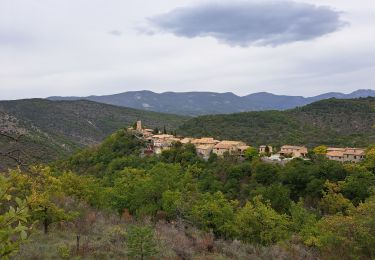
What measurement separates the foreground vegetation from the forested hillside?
30611 millimetres

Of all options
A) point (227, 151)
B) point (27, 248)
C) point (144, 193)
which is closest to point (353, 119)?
point (227, 151)

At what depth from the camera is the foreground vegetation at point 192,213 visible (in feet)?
50.3

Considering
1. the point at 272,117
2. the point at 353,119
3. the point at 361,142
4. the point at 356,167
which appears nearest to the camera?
the point at 356,167

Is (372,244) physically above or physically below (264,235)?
above

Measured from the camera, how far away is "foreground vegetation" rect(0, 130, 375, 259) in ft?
50.3

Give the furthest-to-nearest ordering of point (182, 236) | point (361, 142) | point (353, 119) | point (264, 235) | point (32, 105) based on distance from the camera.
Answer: point (32, 105)
point (353, 119)
point (361, 142)
point (264, 235)
point (182, 236)

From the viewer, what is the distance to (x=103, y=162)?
64.8m

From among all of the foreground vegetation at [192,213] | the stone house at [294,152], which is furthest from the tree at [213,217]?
the stone house at [294,152]

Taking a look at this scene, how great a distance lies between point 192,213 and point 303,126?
82988 millimetres

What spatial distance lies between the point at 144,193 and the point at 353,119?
8511 centimetres

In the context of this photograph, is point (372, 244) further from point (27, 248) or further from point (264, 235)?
point (27, 248)

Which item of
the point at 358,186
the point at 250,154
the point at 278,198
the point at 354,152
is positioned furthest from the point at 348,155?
the point at 278,198

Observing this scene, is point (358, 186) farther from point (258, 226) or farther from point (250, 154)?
point (258, 226)

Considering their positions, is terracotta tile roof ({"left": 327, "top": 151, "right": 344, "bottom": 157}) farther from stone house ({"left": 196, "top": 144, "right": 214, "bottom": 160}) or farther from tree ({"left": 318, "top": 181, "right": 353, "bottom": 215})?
stone house ({"left": 196, "top": 144, "right": 214, "bottom": 160})
